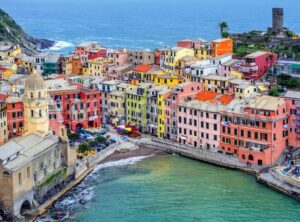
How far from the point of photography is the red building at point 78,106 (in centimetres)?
8756

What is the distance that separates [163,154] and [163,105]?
778 centimetres

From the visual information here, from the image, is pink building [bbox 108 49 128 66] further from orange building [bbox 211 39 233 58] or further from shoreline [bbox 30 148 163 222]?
shoreline [bbox 30 148 163 222]

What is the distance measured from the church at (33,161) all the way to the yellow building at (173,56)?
31805 millimetres

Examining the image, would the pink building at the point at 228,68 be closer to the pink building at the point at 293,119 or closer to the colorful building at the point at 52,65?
the pink building at the point at 293,119

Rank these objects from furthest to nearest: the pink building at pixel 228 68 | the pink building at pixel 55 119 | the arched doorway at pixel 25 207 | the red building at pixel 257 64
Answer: the pink building at pixel 228 68
the red building at pixel 257 64
the pink building at pixel 55 119
the arched doorway at pixel 25 207

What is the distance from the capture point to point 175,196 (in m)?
67.7

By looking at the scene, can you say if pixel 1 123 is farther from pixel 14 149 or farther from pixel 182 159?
pixel 182 159

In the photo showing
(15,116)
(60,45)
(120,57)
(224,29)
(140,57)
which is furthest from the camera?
(60,45)

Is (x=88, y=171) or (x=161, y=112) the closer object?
(x=88, y=171)

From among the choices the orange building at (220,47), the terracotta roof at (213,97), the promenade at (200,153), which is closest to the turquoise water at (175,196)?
the promenade at (200,153)

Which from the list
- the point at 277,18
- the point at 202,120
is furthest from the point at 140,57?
the point at 202,120

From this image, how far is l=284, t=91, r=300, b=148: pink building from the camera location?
256 feet

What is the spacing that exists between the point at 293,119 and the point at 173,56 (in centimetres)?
2829

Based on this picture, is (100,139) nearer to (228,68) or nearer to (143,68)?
(143,68)
